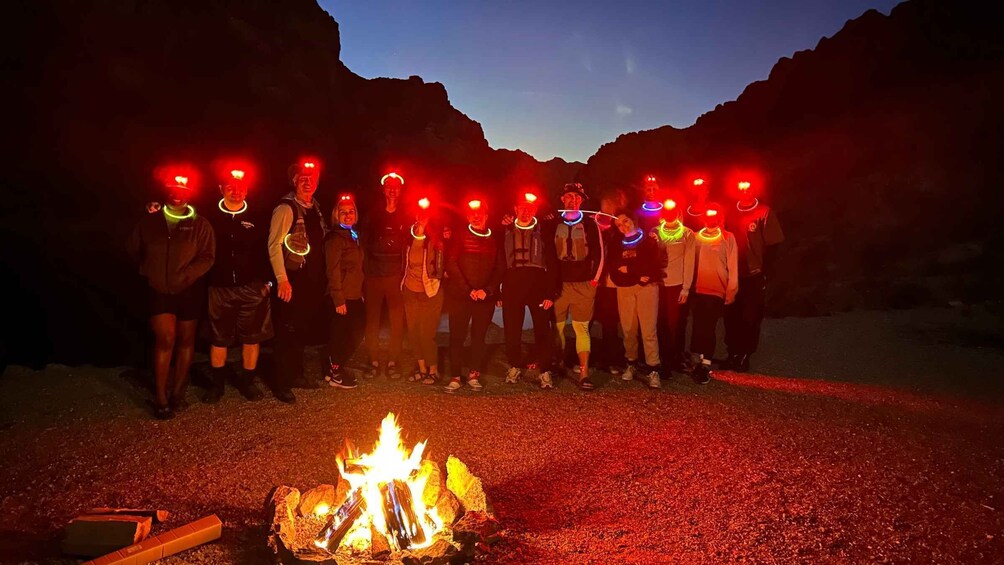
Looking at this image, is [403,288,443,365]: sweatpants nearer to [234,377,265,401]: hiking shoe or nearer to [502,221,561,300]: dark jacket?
[502,221,561,300]: dark jacket

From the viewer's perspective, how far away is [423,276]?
21.0 ft

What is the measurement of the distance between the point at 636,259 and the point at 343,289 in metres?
3.47

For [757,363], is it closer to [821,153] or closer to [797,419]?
[797,419]

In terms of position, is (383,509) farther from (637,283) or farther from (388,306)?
(637,283)

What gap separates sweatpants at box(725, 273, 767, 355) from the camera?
24.6 ft

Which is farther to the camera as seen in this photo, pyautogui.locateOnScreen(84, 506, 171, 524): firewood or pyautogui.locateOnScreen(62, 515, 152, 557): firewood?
pyautogui.locateOnScreen(84, 506, 171, 524): firewood

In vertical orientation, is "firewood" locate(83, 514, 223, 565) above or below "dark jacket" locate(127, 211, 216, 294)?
below

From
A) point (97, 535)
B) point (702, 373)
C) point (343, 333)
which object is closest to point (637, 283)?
point (702, 373)

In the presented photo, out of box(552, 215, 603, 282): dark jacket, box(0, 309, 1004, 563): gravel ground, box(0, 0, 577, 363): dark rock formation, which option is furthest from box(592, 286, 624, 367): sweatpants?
box(0, 0, 577, 363): dark rock formation

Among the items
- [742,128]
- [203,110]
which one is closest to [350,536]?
[203,110]

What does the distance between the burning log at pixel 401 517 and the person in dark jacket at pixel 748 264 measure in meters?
5.90

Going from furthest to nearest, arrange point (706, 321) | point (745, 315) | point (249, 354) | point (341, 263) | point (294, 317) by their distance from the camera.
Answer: point (745, 315) < point (706, 321) < point (341, 263) < point (294, 317) < point (249, 354)

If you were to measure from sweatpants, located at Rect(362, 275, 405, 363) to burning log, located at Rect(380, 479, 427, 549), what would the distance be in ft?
12.1

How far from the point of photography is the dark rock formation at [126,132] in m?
19.5
